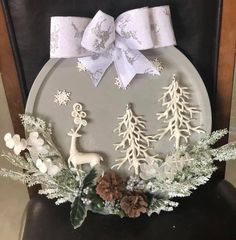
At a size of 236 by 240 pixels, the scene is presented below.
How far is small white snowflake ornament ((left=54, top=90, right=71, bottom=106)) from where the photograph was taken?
35.2 inches

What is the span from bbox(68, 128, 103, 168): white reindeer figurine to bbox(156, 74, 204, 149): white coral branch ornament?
5.1 inches

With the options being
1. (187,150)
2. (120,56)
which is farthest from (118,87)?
(187,150)

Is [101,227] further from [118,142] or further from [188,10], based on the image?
[188,10]

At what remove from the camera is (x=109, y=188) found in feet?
2.90

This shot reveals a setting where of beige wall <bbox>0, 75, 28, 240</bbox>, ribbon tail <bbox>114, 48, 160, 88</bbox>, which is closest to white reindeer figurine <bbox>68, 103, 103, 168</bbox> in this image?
ribbon tail <bbox>114, 48, 160, 88</bbox>

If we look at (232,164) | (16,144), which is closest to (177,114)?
(16,144)

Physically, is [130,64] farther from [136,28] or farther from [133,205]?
[133,205]

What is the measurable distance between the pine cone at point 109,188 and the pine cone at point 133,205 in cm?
2

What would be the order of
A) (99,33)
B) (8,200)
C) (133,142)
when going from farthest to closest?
1. (8,200)
2. (133,142)
3. (99,33)

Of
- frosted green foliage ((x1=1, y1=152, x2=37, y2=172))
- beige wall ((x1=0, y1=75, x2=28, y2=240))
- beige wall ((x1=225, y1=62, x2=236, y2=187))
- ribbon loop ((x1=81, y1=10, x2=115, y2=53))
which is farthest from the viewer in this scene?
beige wall ((x1=225, y1=62, x2=236, y2=187))

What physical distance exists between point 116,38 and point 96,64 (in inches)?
2.4

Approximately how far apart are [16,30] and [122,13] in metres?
0.19

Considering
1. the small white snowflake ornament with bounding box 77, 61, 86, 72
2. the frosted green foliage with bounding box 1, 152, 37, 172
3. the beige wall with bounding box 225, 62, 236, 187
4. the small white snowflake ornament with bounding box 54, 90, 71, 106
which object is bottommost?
the beige wall with bounding box 225, 62, 236, 187

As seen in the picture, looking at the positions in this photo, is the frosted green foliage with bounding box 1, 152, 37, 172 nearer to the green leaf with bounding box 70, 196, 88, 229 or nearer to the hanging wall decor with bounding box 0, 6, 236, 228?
the hanging wall decor with bounding box 0, 6, 236, 228
